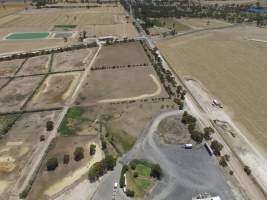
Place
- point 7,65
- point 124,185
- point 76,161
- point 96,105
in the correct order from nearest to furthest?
point 124,185, point 76,161, point 96,105, point 7,65

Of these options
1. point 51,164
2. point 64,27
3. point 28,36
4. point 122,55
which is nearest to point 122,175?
point 51,164

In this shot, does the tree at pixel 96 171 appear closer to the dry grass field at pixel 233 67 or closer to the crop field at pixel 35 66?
the dry grass field at pixel 233 67

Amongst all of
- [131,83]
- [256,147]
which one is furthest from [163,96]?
[256,147]

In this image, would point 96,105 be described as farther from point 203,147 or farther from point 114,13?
point 114,13

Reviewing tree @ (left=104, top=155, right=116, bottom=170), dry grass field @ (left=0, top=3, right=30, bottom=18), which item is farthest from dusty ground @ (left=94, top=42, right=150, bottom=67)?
dry grass field @ (left=0, top=3, right=30, bottom=18)

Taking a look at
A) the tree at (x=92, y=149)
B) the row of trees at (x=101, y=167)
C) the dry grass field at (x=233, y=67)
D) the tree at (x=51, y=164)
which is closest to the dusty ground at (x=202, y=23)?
the dry grass field at (x=233, y=67)

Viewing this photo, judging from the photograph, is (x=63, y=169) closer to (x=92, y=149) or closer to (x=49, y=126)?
(x=92, y=149)

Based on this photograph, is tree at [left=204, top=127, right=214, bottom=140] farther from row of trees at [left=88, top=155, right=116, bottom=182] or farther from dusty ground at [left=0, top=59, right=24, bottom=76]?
dusty ground at [left=0, top=59, right=24, bottom=76]
